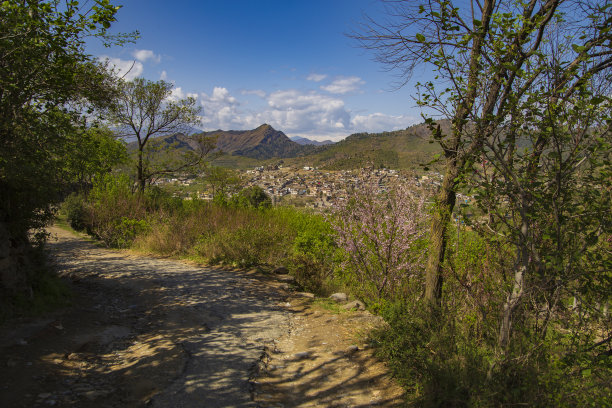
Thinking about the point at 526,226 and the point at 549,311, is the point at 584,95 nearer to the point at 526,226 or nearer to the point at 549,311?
the point at 526,226

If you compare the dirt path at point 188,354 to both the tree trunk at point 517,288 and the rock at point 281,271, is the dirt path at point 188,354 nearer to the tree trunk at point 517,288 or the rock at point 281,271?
the tree trunk at point 517,288

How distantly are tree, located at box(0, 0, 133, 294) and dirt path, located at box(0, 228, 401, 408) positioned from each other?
1423mm

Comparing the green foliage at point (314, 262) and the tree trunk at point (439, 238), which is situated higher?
the tree trunk at point (439, 238)

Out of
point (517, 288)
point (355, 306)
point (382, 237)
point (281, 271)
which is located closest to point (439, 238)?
point (382, 237)

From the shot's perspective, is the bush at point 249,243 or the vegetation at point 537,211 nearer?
the vegetation at point 537,211

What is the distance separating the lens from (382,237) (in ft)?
16.3

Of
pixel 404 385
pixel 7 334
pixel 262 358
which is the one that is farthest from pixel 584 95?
pixel 7 334

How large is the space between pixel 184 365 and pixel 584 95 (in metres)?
4.33

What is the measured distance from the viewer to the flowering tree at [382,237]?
16.1 feet

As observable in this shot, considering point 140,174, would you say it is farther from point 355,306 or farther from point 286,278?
point 355,306

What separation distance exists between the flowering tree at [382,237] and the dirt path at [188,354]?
0.65 m

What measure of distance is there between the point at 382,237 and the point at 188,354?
298 centimetres

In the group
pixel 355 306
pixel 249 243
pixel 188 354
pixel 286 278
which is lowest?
pixel 286 278

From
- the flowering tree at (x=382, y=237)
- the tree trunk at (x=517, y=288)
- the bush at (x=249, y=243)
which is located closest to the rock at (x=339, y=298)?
the flowering tree at (x=382, y=237)
